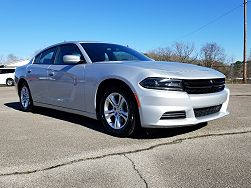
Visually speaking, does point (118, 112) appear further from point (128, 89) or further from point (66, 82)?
point (66, 82)

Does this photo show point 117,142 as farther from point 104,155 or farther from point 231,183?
point 231,183

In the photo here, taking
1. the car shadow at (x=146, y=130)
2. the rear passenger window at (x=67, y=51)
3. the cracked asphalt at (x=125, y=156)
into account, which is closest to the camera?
the cracked asphalt at (x=125, y=156)

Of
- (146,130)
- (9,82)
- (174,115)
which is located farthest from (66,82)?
(9,82)

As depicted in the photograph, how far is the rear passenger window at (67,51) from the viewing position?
5934 mm

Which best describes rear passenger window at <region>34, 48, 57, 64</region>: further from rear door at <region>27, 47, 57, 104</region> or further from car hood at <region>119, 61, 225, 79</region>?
car hood at <region>119, 61, 225, 79</region>

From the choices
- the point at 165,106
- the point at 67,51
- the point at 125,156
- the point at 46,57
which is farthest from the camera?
the point at 46,57

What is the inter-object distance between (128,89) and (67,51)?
6.71ft

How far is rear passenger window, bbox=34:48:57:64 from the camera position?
21.9 feet

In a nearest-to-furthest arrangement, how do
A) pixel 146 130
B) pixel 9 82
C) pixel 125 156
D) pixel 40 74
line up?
1. pixel 125 156
2. pixel 146 130
3. pixel 40 74
4. pixel 9 82

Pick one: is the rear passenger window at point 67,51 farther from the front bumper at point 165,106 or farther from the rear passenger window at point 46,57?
the front bumper at point 165,106

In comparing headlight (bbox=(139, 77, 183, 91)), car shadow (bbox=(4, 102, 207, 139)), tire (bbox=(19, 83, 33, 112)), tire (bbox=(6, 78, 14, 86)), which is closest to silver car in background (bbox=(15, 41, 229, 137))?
headlight (bbox=(139, 77, 183, 91))

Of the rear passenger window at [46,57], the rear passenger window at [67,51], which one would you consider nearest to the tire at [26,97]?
the rear passenger window at [46,57]

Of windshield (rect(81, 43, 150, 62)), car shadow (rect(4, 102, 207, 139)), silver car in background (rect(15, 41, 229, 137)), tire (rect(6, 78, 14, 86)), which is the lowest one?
car shadow (rect(4, 102, 207, 139))

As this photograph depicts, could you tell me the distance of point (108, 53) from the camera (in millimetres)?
5934
